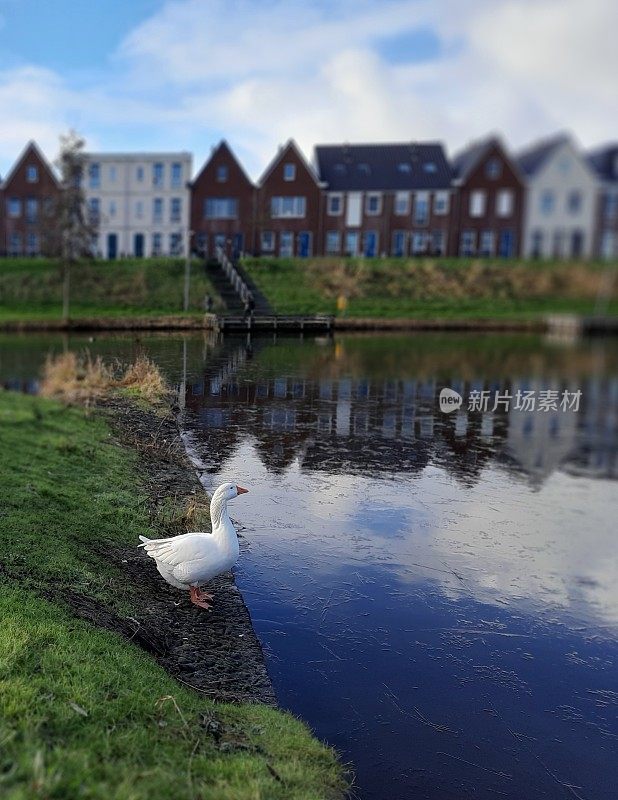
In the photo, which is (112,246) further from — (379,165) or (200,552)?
(200,552)

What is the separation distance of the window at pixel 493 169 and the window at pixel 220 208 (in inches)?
2177

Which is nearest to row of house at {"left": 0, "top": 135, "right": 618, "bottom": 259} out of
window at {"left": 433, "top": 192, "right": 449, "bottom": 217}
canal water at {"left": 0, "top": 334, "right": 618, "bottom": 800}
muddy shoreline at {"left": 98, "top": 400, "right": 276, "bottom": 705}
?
window at {"left": 433, "top": 192, "right": 449, "bottom": 217}

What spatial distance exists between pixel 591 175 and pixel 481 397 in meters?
12.4

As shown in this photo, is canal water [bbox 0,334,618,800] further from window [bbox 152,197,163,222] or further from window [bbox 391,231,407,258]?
window [bbox 152,197,163,222]

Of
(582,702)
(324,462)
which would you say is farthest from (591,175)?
(324,462)

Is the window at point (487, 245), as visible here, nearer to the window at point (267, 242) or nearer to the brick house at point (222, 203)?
the window at point (267, 242)

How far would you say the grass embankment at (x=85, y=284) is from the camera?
32.7 metres

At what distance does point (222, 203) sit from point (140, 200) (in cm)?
987

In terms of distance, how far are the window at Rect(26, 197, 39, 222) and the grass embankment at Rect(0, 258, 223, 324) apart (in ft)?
28.6

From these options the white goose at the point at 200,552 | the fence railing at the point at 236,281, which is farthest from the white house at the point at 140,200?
the white goose at the point at 200,552

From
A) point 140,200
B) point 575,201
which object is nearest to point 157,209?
point 140,200

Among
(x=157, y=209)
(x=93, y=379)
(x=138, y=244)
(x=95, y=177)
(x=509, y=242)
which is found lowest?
(x=93, y=379)

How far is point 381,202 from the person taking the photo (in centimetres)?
6272

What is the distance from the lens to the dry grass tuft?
39.5ft
